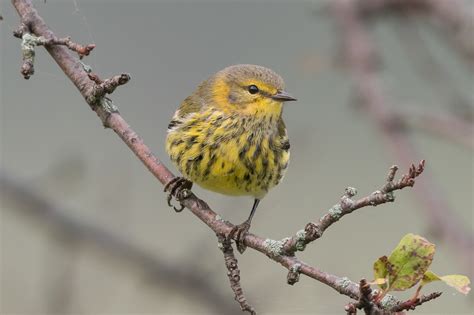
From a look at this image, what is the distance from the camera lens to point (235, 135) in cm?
425

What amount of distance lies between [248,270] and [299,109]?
5.44 m

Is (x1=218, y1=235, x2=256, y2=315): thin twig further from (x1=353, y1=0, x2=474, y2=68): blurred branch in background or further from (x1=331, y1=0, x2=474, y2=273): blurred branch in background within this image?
(x1=353, y1=0, x2=474, y2=68): blurred branch in background

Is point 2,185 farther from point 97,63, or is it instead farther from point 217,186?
point 97,63

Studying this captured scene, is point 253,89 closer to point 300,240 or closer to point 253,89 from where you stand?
point 253,89

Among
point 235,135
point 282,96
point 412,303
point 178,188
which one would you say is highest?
point 282,96

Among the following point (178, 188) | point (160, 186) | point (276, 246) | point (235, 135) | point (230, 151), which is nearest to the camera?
point (276, 246)

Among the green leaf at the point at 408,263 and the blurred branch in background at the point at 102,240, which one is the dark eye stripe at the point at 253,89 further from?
the green leaf at the point at 408,263

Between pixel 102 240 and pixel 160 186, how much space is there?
185 inches

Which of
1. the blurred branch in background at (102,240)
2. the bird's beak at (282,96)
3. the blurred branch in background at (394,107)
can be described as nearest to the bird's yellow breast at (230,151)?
the bird's beak at (282,96)

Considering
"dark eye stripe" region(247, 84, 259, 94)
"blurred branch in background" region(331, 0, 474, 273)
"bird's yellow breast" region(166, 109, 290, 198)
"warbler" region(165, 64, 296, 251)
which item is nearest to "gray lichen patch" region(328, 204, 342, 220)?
"warbler" region(165, 64, 296, 251)

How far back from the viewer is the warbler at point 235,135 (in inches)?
162

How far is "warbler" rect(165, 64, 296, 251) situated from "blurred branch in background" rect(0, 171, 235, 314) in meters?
0.57

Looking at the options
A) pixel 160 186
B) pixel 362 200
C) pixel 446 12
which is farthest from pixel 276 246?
pixel 160 186

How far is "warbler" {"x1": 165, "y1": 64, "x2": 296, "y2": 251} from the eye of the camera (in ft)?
13.5
